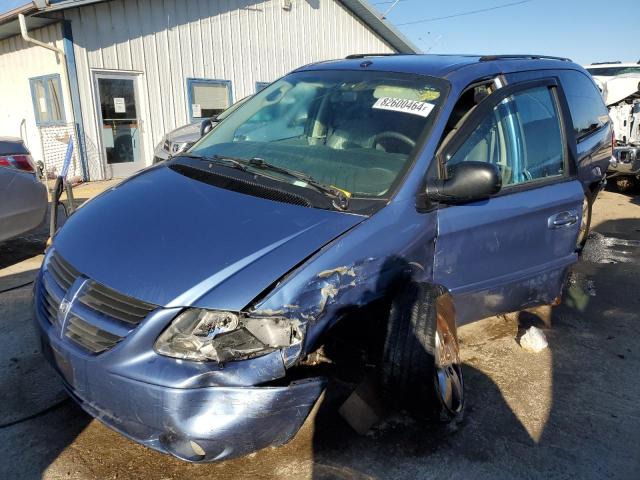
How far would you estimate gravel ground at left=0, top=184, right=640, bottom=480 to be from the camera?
7.98 ft

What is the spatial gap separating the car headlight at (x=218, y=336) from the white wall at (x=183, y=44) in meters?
9.53

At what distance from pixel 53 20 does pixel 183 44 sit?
2.74 meters

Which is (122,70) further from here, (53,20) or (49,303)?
(49,303)

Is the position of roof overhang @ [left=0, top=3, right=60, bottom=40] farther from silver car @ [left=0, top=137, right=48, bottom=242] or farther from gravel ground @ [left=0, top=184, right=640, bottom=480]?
gravel ground @ [left=0, top=184, right=640, bottom=480]

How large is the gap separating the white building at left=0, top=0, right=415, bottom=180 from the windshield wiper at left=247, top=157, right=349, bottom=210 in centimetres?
818

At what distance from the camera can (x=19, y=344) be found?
139 inches

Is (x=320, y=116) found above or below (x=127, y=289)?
above

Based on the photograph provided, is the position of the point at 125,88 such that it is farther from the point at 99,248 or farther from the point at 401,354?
the point at 401,354

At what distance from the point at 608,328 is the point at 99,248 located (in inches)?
147

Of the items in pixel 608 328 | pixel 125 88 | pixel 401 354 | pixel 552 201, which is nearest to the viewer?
pixel 401 354

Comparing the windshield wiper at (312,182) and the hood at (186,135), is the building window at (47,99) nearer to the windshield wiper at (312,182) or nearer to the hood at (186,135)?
the hood at (186,135)

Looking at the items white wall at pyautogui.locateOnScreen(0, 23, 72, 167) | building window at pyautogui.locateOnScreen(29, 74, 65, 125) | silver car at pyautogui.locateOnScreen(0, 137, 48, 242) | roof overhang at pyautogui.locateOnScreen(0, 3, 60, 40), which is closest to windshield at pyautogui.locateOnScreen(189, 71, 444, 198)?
silver car at pyautogui.locateOnScreen(0, 137, 48, 242)

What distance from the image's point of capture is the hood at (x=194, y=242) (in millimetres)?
2088

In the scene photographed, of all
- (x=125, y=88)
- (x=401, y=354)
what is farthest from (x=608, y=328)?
(x=125, y=88)
